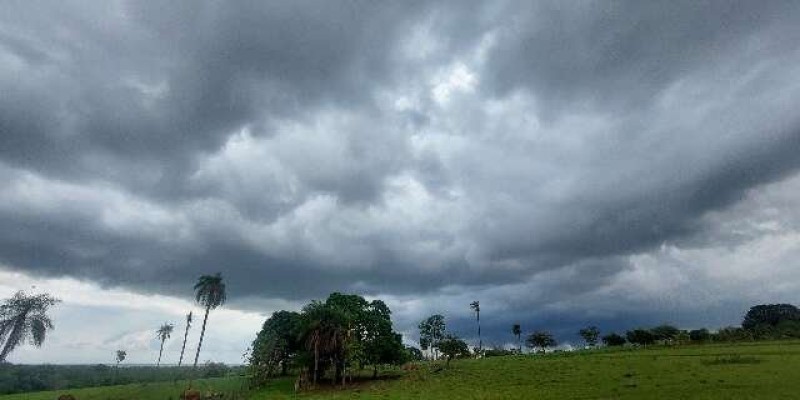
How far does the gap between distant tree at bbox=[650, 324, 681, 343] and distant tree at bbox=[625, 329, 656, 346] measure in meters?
1.30

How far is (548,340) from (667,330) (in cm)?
3994

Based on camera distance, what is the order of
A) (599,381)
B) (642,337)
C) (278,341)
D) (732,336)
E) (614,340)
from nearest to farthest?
(599,381) → (278,341) → (732,336) → (642,337) → (614,340)

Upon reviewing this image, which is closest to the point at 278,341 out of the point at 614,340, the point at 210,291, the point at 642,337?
the point at 210,291

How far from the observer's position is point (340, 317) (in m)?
89.0

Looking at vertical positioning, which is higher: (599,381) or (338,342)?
(338,342)

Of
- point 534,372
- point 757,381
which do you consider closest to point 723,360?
point 757,381

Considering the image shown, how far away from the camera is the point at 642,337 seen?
149 meters

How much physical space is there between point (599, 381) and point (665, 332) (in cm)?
9983

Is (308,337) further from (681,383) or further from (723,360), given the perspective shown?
(723,360)

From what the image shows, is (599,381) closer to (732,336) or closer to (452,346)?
(452,346)

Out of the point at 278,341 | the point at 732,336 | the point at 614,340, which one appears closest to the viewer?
the point at 278,341

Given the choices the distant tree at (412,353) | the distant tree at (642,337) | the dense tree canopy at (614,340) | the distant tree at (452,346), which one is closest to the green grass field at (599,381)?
the distant tree at (412,353)

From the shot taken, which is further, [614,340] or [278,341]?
[614,340]

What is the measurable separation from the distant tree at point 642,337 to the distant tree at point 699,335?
10.9m
